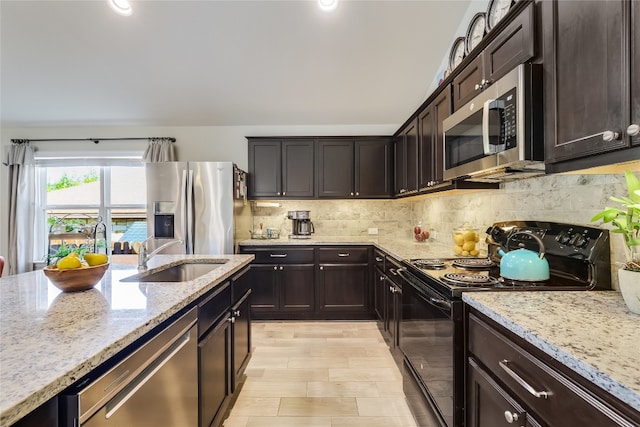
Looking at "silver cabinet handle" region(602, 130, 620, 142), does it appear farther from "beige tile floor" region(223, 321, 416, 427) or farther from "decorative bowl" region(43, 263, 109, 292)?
"decorative bowl" region(43, 263, 109, 292)

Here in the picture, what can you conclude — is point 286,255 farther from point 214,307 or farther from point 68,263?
point 68,263

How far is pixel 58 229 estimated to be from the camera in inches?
165

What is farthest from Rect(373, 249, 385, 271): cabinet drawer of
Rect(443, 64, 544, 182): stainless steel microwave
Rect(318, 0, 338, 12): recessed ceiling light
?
Rect(318, 0, 338, 12): recessed ceiling light

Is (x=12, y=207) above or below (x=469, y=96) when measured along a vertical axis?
below

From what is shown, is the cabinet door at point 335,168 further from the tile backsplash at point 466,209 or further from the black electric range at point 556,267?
the black electric range at point 556,267

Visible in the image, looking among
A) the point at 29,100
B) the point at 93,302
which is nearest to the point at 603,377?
the point at 93,302

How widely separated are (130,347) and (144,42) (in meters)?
3.14

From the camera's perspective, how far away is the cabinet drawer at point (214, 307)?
1.44m

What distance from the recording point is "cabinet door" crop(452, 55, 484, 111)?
5.77ft

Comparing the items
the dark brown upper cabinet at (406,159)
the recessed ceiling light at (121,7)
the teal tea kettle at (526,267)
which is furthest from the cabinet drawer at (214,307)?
the recessed ceiling light at (121,7)

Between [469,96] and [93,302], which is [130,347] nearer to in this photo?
[93,302]

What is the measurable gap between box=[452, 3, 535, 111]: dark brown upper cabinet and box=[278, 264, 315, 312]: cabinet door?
2.35m

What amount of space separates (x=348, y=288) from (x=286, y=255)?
2.71 ft

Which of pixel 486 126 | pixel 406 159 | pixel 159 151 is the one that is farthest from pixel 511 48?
pixel 159 151
